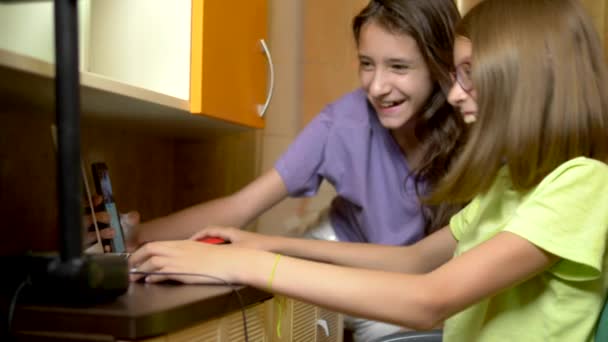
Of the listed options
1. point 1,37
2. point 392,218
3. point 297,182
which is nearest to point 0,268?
point 1,37

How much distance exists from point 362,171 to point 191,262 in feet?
2.25

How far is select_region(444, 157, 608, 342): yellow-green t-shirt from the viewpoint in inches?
27.5

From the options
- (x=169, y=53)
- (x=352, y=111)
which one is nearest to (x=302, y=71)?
(x=352, y=111)

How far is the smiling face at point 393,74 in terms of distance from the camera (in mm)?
1244

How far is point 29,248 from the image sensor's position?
1063 millimetres

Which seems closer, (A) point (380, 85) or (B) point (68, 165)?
(B) point (68, 165)

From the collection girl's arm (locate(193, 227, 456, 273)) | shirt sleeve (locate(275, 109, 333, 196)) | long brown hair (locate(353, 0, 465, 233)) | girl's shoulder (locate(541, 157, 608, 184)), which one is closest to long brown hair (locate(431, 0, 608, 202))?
girl's shoulder (locate(541, 157, 608, 184))

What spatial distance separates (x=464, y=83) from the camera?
2.83 feet

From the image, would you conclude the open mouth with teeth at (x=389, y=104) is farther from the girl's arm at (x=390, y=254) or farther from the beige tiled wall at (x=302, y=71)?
the beige tiled wall at (x=302, y=71)

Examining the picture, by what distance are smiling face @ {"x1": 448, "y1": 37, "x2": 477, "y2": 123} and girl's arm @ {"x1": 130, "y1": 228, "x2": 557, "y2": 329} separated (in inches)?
8.7

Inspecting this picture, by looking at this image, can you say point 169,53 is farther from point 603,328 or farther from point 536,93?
point 603,328

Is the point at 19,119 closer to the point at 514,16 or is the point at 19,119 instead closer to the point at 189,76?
the point at 189,76

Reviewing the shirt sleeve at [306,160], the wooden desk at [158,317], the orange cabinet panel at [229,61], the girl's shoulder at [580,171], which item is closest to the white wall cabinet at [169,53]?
the orange cabinet panel at [229,61]

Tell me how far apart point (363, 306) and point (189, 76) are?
53 cm
